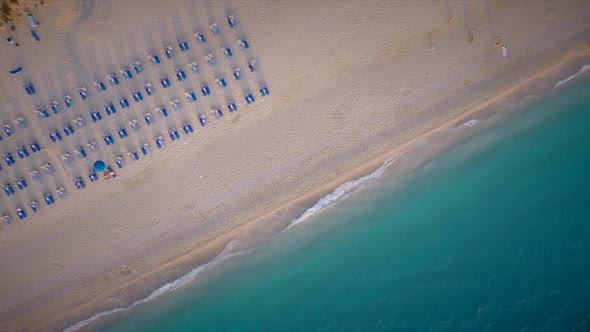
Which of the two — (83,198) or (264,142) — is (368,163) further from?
(83,198)

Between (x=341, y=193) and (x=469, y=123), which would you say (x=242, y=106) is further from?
(x=469, y=123)

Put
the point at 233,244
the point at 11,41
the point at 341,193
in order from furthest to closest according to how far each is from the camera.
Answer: the point at 233,244
the point at 341,193
the point at 11,41

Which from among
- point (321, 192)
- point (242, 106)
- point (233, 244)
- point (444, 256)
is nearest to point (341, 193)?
point (321, 192)

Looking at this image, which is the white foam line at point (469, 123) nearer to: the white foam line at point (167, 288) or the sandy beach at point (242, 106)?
the sandy beach at point (242, 106)

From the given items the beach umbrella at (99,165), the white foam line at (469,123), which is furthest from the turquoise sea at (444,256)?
the beach umbrella at (99,165)

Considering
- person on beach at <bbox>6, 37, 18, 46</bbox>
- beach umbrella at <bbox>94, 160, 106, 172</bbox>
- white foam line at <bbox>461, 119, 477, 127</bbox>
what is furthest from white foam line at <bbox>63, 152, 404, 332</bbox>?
person on beach at <bbox>6, 37, 18, 46</bbox>

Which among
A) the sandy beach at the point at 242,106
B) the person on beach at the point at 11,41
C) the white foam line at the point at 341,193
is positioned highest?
the person on beach at the point at 11,41
